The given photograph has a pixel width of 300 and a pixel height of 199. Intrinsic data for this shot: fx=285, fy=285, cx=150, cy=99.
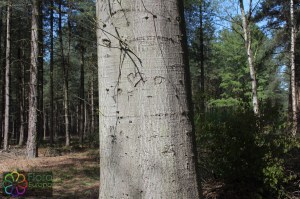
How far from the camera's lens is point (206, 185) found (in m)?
4.68

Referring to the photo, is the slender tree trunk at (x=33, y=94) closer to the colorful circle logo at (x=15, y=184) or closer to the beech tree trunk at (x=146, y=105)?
the colorful circle logo at (x=15, y=184)

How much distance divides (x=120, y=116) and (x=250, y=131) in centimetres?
349

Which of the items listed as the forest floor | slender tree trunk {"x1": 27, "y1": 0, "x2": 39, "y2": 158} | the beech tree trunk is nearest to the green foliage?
the forest floor

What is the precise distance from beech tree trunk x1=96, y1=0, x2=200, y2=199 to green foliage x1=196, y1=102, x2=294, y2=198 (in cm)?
305

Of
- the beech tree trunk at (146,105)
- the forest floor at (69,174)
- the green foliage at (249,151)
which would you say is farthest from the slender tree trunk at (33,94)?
the beech tree trunk at (146,105)

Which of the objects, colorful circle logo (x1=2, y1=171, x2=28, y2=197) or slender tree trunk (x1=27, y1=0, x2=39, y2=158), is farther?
slender tree trunk (x1=27, y1=0, x2=39, y2=158)

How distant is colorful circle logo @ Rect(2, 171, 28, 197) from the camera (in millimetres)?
5638

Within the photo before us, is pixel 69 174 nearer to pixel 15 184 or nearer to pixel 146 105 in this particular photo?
pixel 15 184

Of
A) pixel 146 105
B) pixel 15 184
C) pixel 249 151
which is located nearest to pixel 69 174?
pixel 15 184

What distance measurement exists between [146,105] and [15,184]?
5.98m

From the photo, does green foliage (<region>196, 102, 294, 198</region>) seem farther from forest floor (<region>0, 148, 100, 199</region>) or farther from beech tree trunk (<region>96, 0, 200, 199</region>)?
beech tree trunk (<region>96, 0, 200, 199</region>)

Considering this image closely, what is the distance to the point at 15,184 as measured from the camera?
6.23 m

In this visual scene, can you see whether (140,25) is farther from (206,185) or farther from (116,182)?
(206,185)

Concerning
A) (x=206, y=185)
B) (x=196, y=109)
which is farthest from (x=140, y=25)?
(x=196, y=109)
